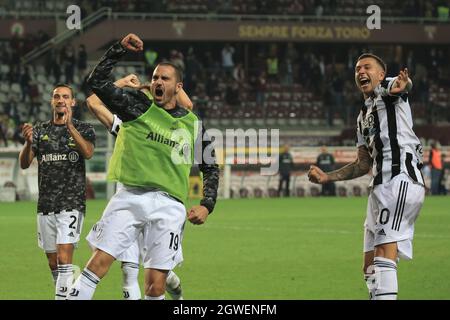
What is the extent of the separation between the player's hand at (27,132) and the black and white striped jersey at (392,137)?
343 cm

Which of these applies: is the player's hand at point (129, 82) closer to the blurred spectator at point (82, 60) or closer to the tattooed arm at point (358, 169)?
the tattooed arm at point (358, 169)

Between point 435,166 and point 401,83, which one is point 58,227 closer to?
point 401,83

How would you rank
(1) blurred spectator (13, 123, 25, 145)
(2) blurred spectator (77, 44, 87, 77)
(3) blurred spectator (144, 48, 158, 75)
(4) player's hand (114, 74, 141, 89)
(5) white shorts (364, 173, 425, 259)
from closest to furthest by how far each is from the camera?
(4) player's hand (114, 74, 141, 89) < (5) white shorts (364, 173, 425, 259) < (1) blurred spectator (13, 123, 25, 145) < (2) blurred spectator (77, 44, 87, 77) < (3) blurred spectator (144, 48, 158, 75)

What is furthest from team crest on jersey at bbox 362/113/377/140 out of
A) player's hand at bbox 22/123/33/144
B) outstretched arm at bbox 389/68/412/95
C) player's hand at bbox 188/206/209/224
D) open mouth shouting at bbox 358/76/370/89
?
player's hand at bbox 22/123/33/144

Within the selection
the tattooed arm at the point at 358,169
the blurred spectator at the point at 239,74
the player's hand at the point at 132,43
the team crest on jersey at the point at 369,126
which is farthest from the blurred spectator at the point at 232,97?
the player's hand at the point at 132,43

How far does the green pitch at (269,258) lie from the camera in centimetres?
1256

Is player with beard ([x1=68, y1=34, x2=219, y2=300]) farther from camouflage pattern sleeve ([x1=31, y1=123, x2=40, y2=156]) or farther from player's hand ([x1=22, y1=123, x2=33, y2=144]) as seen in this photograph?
camouflage pattern sleeve ([x1=31, y1=123, x2=40, y2=156])

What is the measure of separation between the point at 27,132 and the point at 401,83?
12.6 ft

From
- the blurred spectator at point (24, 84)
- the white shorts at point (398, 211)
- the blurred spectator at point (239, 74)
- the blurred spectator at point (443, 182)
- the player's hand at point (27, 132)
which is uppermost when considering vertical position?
the blurred spectator at point (239, 74)

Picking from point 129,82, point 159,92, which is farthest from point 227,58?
point 159,92

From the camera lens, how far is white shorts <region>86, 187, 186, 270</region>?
334 inches

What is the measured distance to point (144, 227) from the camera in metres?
8.65

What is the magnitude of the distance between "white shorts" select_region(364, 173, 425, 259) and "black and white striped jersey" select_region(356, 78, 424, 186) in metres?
0.08
